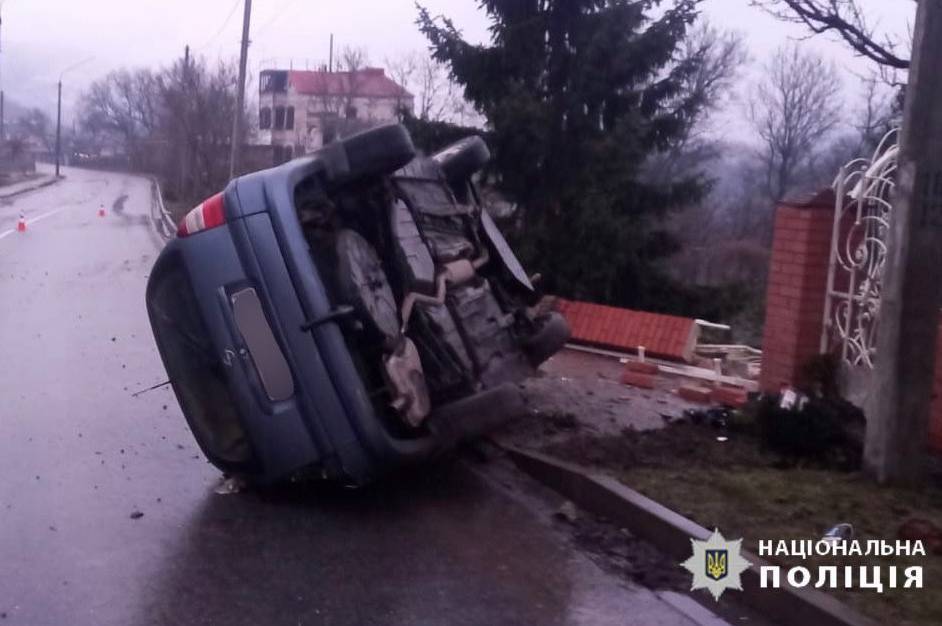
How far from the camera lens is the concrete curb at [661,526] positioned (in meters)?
4.93

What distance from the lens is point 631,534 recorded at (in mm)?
6406

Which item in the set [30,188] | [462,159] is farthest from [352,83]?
[462,159]

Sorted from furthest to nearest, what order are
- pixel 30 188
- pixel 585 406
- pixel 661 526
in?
pixel 30 188 → pixel 585 406 → pixel 661 526

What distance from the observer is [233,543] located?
617 centimetres

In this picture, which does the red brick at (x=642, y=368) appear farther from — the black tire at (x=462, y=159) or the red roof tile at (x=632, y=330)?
the black tire at (x=462, y=159)

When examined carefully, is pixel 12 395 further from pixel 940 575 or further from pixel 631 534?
pixel 940 575

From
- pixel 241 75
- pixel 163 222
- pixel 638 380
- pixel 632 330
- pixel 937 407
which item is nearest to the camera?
pixel 937 407

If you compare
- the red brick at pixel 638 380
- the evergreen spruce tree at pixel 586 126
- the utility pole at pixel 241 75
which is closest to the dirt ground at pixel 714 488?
the red brick at pixel 638 380

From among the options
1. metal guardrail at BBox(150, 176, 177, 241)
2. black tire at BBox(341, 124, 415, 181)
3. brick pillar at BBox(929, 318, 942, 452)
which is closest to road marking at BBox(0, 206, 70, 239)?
metal guardrail at BBox(150, 176, 177, 241)

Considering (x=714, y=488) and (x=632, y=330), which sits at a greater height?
(x=632, y=330)

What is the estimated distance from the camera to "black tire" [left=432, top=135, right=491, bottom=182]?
28.2 feet

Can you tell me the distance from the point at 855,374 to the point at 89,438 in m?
5.56

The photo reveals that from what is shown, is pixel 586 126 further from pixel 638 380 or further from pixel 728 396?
pixel 728 396

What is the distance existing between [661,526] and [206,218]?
3.13 meters
